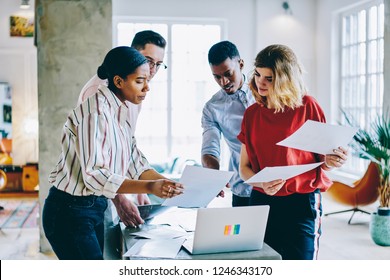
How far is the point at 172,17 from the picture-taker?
6.08 metres

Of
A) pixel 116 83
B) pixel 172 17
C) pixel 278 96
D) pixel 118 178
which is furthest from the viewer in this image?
pixel 172 17

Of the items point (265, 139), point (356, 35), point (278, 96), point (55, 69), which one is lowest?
point (265, 139)

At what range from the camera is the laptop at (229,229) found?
1149 mm

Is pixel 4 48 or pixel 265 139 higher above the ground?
pixel 4 48

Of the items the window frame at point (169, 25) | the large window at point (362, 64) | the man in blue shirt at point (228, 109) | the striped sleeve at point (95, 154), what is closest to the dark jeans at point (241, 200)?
the man in blue shirt at point (228, 109)

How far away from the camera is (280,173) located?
1.32 meters

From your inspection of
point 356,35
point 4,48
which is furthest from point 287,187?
point 4,48

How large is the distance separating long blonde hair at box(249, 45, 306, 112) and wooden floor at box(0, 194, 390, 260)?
5.93 feet

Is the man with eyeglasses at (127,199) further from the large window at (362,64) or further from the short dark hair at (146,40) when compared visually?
the large window at (362,64)

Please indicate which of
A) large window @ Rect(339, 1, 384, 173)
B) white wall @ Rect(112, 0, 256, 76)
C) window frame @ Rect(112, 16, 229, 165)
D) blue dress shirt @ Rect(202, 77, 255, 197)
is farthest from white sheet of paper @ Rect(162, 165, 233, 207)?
white wall @ Rect(112, 0, 256, 76)

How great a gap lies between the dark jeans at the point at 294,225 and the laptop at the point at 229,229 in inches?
8.9
